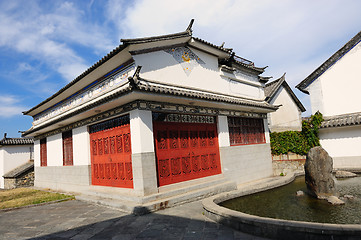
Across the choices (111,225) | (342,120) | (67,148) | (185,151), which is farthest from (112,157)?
(342,120)

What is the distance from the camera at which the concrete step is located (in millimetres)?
6345

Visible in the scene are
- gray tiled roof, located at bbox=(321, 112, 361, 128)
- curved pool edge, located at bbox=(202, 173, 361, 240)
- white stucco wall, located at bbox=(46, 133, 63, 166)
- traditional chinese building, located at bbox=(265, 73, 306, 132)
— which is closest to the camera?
curved pool edge, located at bbox=(202, 173, 361, 240)

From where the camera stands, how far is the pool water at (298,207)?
200 inches

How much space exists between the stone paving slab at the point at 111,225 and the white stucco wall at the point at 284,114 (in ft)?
45.8

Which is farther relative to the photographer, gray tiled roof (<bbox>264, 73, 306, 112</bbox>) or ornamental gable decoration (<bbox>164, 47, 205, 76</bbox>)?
gray tiled roof (<bbox>264, 73, 306, 112</bbox>)

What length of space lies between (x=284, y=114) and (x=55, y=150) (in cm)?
1712

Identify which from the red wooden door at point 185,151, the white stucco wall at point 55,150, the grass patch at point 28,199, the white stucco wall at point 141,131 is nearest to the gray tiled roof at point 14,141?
the white stucco wall at point 55,150

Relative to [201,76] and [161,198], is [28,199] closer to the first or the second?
[161,198]

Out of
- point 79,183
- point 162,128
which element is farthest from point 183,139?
point 79,183

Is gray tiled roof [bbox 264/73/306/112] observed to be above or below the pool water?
above

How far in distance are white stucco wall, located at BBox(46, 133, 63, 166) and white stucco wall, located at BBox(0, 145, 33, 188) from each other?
778cm

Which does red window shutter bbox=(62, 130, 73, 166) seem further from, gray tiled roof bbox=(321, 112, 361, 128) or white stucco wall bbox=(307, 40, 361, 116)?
white stucco wall bbox=(307, 40, 361, 116)

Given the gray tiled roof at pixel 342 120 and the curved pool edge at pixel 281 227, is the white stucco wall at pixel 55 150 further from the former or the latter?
the gray tiled roof at pixel 342 120

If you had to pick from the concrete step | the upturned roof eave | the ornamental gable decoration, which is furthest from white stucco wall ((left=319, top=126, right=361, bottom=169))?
the upturned roof eave
